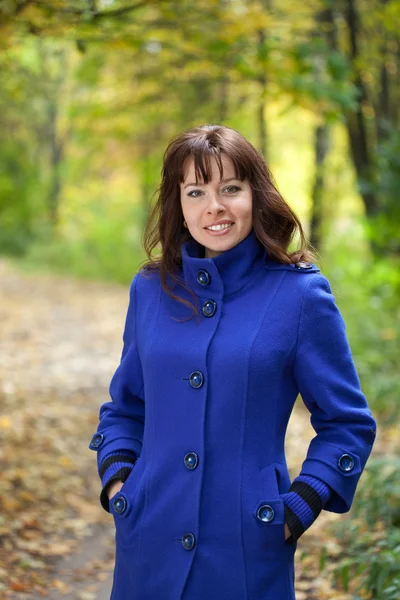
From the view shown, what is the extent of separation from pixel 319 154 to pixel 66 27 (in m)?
9.00

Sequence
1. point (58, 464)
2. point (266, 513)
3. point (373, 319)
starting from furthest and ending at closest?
point (373, 319), point (58, 464), point (266, 513)

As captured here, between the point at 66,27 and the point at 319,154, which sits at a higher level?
the point at 319,154

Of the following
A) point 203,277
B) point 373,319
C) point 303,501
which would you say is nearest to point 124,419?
point 203,277

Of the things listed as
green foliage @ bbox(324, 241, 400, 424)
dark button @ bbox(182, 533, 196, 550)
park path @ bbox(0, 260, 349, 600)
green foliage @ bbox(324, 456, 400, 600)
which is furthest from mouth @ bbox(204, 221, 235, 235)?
green foliage @ bbox(324, 241, 400, 424)

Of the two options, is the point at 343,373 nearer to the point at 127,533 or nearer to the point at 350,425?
the point at 350,425

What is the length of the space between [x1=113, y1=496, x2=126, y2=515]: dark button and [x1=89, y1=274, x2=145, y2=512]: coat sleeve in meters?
0.12

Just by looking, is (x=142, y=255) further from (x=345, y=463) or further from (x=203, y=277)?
(x=345, y=463)

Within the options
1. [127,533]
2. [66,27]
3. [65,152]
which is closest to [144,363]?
[127,533]

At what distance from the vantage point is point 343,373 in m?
2.25

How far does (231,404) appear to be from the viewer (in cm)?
218

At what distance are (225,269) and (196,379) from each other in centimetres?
34

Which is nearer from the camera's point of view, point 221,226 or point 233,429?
point 233,429

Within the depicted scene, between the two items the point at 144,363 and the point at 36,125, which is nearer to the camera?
the point at 144,363

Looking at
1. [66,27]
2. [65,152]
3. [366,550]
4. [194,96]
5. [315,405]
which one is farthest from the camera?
[65,152]
